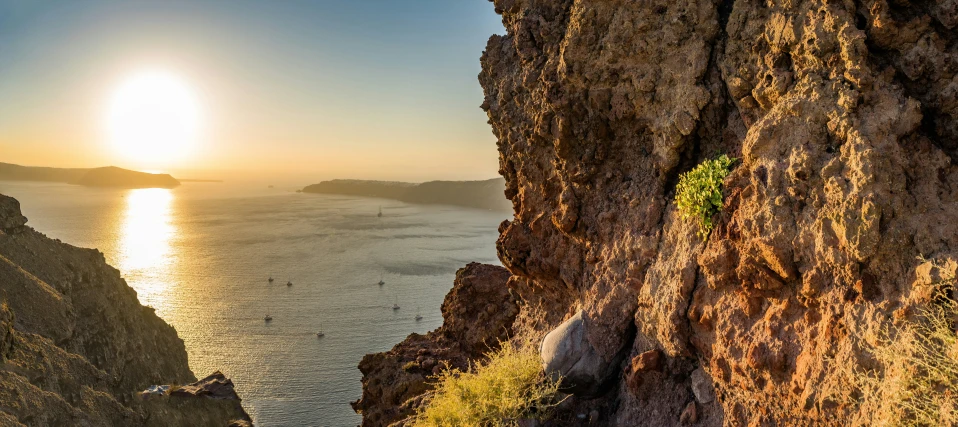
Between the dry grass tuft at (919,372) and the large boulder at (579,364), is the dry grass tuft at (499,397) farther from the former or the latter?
the dry grass tuft at (919,372)

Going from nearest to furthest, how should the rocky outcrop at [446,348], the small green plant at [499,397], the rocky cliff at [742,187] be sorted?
the rocky cliff at [742,187], the small green plant at [499,397], the rocky outcrop at [446,348]

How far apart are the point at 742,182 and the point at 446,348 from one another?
7.06 metres

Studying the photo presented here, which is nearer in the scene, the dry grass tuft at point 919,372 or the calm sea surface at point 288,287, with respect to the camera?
the dry grass tuft at point 919,372

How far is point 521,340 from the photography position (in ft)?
30.8

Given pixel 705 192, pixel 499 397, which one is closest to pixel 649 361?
pixel 499 397

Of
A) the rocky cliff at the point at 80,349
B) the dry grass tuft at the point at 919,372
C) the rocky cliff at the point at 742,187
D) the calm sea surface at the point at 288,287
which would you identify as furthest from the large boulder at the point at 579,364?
the calm sea surface at the point at 288,287

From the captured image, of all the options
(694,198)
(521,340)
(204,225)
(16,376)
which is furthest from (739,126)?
(204,225)

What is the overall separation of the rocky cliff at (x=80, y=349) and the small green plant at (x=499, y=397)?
39.0 ft

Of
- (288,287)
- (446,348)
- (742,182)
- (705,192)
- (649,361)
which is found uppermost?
(742,182)

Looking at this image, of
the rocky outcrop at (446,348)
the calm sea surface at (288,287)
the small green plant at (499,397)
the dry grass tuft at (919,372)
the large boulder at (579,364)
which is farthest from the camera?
the calm sea surface at (288,287)

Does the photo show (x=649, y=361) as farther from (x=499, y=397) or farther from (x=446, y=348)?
(x=446, y=348)

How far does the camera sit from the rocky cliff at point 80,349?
14.1 meters

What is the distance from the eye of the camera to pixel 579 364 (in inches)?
277

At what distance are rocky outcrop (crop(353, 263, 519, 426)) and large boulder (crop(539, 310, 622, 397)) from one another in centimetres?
273
